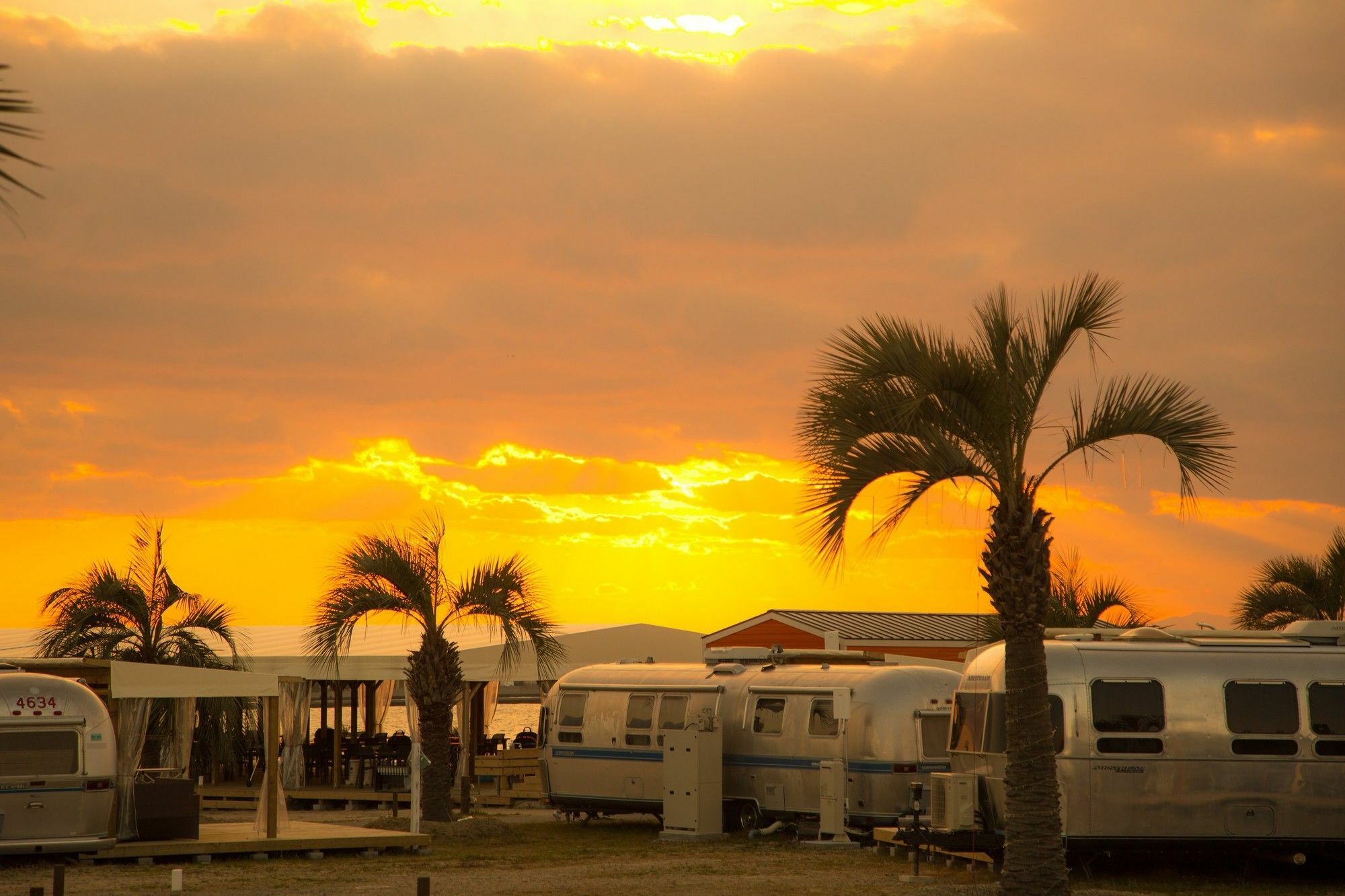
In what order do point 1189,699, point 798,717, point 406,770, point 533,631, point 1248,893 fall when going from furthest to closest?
point 406,770
point 533,631
point 798,717
point 1189,699
point 1248,893

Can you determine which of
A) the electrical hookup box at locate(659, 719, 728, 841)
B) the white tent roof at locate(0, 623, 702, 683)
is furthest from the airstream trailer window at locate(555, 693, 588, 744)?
the electrical hookup box at locate(659, 719, 728, 841)

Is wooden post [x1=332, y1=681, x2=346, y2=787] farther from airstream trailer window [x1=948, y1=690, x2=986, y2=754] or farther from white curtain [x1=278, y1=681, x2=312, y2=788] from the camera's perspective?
airstream trailer window [x1=948, y1=690, x2=986, y2=754]

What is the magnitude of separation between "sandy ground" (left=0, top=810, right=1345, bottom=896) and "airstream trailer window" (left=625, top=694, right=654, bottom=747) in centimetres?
203

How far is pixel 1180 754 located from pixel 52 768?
41.8 ft

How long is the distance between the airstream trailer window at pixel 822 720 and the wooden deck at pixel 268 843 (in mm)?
5419

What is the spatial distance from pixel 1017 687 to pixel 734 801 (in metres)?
9.65

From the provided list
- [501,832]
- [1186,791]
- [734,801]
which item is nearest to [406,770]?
[501,832]

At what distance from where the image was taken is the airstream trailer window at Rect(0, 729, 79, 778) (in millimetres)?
17672

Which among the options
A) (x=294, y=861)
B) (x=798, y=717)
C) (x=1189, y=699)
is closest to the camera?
(x=1189, y=699)

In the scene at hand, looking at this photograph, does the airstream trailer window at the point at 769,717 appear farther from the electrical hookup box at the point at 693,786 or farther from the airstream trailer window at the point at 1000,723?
the airstream trailer window at the point at 1000,723

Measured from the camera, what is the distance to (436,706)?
2352 cm

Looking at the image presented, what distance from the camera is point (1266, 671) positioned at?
56.3ft

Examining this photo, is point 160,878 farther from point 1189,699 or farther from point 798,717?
point 1189,699

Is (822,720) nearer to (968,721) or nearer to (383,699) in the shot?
(968,721)
